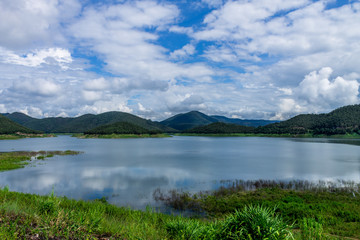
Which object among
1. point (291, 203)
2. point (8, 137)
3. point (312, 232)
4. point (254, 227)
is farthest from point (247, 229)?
point (8, 137)

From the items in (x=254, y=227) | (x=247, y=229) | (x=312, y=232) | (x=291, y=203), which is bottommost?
(x=291, y=203)

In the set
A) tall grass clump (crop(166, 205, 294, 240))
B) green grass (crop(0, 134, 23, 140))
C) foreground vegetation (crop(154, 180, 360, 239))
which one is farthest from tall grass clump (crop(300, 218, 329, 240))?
green grass (crop(0, 134, 23, 140))

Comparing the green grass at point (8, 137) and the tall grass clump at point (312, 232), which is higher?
the tall grass clump at point (312, 232)

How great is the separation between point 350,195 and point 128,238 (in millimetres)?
25843

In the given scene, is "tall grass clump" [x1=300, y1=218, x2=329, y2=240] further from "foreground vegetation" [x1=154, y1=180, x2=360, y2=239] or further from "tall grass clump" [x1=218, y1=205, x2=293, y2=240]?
"foreground vegetation" [x1=154, y1=180, x2=360, y2=239]

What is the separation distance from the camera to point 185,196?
906 inches

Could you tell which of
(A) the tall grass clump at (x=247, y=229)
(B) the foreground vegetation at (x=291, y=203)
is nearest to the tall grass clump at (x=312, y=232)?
(A) the tall grass clump at (x=247, y=229)

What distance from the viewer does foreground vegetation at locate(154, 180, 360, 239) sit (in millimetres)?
13695

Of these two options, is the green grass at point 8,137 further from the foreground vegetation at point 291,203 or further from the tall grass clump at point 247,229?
the tall grass clump at point 247,229

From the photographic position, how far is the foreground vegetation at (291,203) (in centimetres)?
1370

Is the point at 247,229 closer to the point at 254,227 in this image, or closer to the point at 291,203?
the point at 254,227

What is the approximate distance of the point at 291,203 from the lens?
60.4 feet

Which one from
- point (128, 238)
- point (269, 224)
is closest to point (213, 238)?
point (269, 224)

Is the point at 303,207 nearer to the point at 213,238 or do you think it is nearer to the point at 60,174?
the point at 213,238
